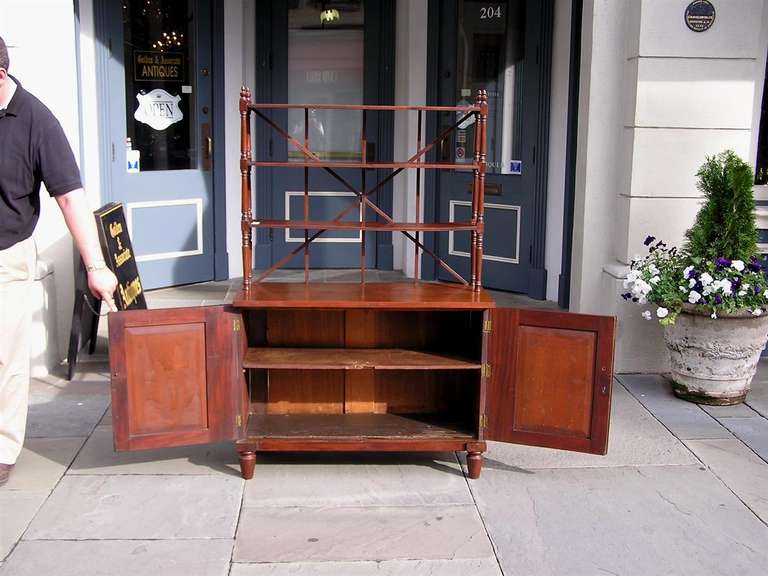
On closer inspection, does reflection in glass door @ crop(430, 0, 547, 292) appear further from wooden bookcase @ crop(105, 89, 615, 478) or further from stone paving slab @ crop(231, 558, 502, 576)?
stone paving slab @ crop(231, 558, 502, 576)

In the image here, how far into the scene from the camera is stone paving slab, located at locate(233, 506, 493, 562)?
375 centimetres

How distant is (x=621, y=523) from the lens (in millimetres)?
4055

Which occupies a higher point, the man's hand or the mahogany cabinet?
the man's hand

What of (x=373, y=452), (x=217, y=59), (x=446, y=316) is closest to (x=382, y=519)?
(x=373, y=452)

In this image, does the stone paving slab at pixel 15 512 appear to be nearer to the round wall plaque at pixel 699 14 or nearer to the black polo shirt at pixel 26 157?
the black polo shirt at pixel 26 157

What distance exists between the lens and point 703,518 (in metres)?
4.12

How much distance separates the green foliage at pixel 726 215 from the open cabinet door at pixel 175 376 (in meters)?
2.84

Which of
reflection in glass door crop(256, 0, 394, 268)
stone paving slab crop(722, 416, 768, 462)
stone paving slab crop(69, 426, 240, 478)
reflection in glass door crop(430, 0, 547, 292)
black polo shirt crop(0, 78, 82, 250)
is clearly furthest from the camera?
reflection in glass door crop(256, 0, 394, 268)

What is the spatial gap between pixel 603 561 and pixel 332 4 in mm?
6237

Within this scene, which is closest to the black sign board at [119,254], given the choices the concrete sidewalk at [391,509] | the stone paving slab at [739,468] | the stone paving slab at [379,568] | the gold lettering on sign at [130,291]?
the gold lettering on sign at [130,291]

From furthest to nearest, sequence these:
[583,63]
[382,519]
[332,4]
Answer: [332,4] → [583,63] → [382,519]

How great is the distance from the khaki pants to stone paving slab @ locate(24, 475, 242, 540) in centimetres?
32

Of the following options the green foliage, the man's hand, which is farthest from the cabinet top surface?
the green foliage

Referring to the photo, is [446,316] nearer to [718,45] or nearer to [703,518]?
[703,518]
